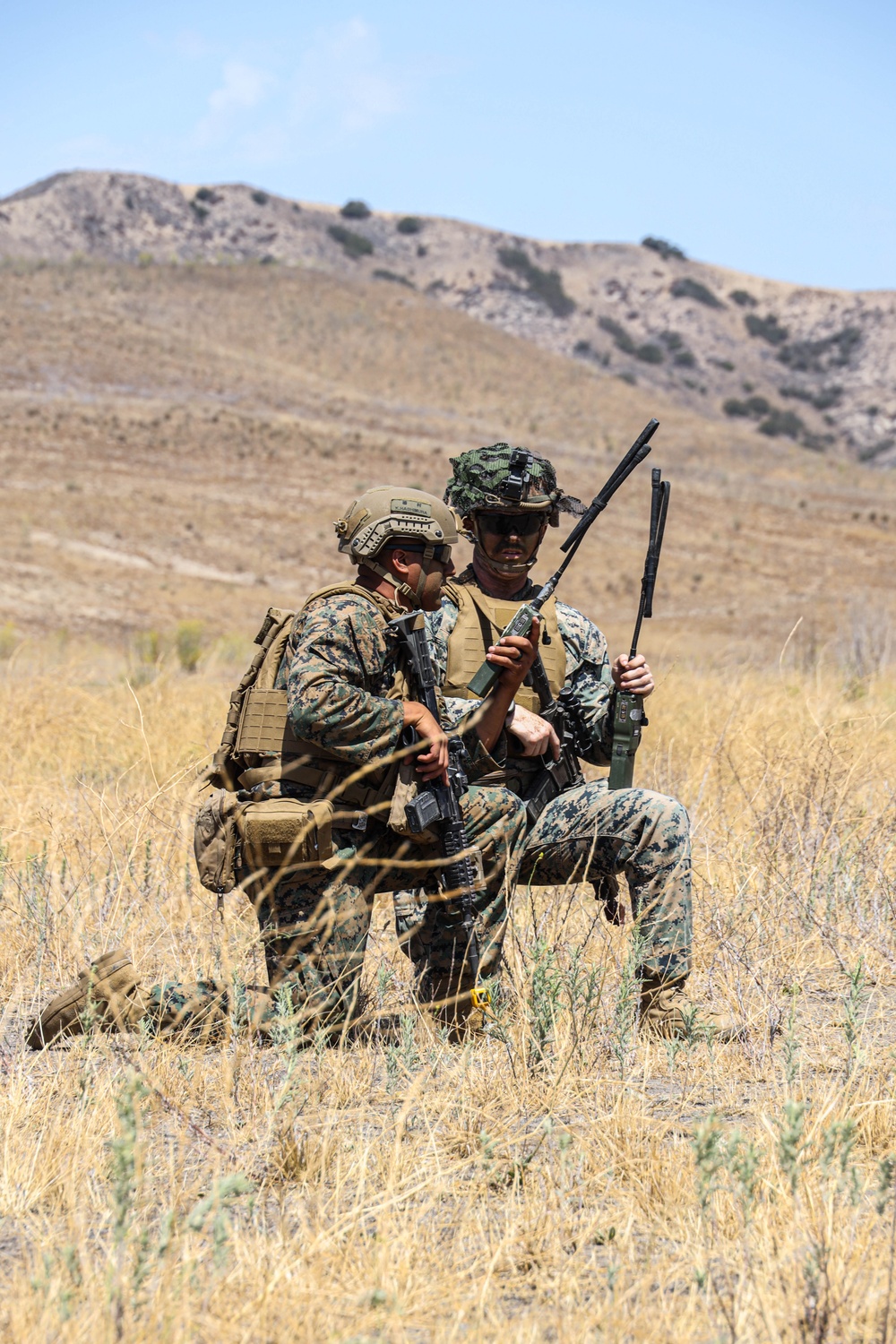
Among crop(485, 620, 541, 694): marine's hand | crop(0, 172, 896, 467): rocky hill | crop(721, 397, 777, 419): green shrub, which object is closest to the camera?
crop(485, 620, 541, 694): marine's hand

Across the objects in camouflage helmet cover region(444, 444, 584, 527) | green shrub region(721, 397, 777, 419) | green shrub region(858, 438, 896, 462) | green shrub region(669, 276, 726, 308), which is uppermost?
green shrub region(669, 276, 726, 308)

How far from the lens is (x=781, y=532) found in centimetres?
3284

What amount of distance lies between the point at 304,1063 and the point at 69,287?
170 ft

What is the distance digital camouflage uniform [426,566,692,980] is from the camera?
3.56m

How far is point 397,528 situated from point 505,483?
1.97ft

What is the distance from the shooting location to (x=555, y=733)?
13.1ft

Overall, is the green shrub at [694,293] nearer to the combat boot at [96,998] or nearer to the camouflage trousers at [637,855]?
the camouflage trousers at [637,855]

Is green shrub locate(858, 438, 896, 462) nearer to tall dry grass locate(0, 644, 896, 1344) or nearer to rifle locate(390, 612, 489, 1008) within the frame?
tall dry grass locate(0, 644, 896, 1344)

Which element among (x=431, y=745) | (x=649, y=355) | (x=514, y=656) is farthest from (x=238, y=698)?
(x=649, y=355)

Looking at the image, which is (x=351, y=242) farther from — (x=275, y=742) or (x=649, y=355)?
(x=275, y=742)

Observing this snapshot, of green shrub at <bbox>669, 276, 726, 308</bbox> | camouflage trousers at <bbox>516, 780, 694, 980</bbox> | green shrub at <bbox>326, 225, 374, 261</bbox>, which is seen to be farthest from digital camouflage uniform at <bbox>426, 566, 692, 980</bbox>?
green shrub at <bbox>669, 276, 726, 308</bbox>

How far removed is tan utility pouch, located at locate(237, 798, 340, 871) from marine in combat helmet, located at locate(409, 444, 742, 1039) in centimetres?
78

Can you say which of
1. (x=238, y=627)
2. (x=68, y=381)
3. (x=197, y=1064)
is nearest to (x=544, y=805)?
(x=197, y=1064)

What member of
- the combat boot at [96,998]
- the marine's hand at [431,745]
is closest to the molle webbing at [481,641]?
the marine's hand at [431,745]
